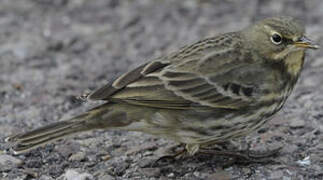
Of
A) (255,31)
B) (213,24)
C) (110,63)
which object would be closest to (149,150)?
(255,31)

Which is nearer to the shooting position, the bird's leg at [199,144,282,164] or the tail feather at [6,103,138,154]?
the tail feather at [6,103,138,154]

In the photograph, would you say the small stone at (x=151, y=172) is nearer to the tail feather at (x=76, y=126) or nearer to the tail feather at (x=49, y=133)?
the tail feather at (x=76, y=126)

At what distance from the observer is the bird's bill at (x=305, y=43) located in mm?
6195

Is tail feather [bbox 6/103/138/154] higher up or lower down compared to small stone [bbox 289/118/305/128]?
higher up

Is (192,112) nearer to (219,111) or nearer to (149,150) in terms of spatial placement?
(219,111)

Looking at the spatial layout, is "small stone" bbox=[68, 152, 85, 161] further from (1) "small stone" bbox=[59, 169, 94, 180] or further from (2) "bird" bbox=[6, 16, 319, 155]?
(2) "bird" bbox=[6, 16, 319, 155]

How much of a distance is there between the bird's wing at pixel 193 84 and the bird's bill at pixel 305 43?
394 mm

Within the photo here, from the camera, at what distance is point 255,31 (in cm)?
666

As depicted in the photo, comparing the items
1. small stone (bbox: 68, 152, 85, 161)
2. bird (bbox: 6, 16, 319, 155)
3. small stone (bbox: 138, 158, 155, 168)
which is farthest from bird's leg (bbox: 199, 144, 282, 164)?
small stone (bbox: 68, 152, 85, 161)

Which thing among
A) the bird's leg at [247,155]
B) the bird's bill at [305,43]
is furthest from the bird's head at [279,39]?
the bird's leg at [247,155]

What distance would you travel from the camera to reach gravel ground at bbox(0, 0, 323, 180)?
21.0 ft

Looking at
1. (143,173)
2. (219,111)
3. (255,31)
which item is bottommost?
(143,173)

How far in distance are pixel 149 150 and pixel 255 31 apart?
5.04 ft

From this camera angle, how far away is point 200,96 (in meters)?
6.30
